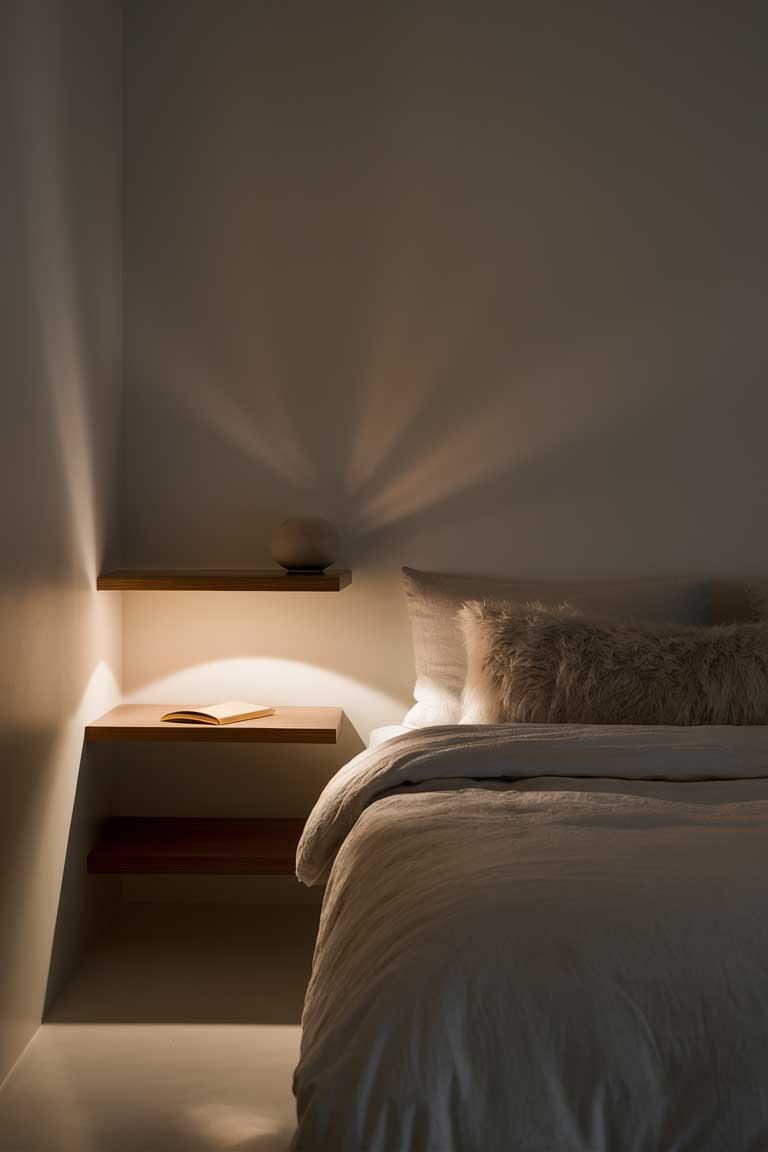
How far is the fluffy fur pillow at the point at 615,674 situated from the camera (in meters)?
2.51

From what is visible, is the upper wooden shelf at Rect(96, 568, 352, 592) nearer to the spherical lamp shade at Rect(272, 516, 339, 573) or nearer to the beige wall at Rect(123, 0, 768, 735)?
the spherical lamp shade at Rect(272, 516, 339, 573)

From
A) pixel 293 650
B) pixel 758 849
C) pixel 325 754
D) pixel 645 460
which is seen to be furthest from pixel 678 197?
pixel 758 849

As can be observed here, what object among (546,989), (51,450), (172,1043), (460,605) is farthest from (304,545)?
(546,989)

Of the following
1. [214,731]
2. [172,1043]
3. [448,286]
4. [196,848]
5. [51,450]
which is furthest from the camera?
[448,286]

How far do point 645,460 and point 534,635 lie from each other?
0.85m

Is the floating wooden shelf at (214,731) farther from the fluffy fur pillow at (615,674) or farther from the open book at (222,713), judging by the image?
the fluffy fur pillow at (615,674)

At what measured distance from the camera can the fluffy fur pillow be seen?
8.25 ft

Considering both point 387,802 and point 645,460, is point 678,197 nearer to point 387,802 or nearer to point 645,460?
point 645,460

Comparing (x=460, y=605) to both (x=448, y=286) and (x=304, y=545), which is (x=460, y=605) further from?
(x=448, y=286)

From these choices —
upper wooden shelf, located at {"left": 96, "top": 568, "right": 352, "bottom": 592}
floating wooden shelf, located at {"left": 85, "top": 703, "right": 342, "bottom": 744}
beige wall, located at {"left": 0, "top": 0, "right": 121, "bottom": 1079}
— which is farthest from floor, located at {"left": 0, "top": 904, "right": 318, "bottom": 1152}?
upper wooden shelf, located at {"left": 96, "top": 568, "right": 352, "bottom": 592}

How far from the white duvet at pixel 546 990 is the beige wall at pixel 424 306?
5.05ft

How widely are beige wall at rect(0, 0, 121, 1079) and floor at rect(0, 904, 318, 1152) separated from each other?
0.12m

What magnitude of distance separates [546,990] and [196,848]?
1850mm

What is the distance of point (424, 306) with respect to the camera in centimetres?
318
